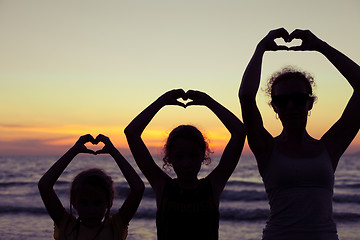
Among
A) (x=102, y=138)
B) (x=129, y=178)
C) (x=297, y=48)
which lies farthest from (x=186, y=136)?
(x=297, y=48)

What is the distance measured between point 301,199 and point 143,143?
143cm

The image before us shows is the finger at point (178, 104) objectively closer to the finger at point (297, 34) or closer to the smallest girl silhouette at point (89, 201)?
the smallest girl silhouette at point (89, 201)

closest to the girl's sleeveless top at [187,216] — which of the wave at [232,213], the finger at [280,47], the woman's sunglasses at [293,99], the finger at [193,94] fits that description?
the finger at [193,94]

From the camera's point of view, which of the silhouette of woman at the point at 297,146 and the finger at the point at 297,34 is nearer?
the silhouette of woman at the point at 297,146

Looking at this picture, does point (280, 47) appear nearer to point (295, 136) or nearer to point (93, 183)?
point (295, 136)

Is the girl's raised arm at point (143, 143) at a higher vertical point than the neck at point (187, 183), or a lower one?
higher

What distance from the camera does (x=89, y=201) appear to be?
3.65m

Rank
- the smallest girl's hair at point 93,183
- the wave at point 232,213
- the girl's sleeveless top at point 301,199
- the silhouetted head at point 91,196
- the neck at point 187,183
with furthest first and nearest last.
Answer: the wave at point 232,213
the smallest girl's hair at point 93,183
the silhouetted head at point 91,196
the neck at point 187,183
the girl's sleeveless top at point 301,199

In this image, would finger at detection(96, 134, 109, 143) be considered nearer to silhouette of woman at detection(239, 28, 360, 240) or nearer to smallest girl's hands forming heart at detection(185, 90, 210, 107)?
smallest girl's hands forming heart at detection(185, 90, 210, 107)

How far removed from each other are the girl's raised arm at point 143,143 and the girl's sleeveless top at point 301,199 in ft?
3.20

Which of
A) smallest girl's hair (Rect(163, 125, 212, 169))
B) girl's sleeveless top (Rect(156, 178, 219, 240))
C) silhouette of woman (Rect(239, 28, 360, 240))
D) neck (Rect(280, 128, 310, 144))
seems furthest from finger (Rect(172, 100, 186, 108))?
neck (Rect(280, 128, 310, 144))

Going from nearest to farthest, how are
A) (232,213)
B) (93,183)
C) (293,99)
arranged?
(293,99), (93,183), (232,213)

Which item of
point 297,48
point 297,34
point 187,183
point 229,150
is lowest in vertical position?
point 187,183

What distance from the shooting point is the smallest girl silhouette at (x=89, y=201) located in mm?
3625
